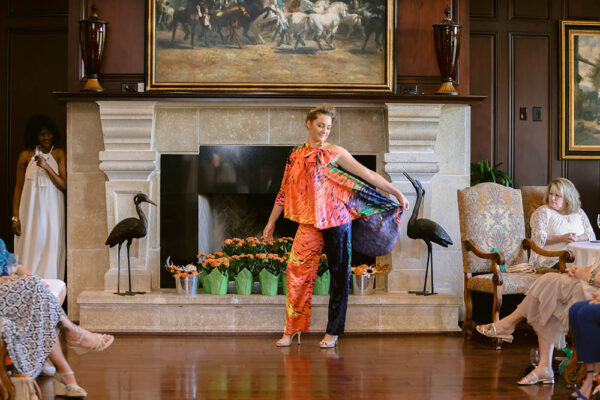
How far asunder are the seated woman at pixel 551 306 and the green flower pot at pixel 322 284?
1.89m

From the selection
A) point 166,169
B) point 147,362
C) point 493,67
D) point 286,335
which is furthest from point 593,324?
point 493,67

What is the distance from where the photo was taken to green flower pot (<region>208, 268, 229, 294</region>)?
569 centimetres

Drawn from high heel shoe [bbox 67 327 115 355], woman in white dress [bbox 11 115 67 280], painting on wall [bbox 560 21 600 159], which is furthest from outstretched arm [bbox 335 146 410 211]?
painting on wall [bbox 560 21 600 159]

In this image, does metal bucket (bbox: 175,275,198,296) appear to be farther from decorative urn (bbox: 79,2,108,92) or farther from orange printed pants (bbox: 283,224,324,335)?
decorative urn (bbox: 79,2,108,92)

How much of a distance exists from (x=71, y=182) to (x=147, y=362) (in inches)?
80.3

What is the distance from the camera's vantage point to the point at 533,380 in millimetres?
4027

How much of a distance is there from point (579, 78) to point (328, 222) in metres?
3.62

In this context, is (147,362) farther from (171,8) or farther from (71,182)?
(171,8)

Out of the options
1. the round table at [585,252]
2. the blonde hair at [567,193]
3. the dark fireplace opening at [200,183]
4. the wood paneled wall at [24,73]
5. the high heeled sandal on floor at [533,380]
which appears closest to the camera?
the high heeled sandal on floor at [533,380]

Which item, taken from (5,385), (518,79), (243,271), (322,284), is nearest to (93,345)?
(5,385)

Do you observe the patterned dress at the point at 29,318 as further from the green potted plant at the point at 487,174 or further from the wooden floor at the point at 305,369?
the green potted plant at the point at 487,174

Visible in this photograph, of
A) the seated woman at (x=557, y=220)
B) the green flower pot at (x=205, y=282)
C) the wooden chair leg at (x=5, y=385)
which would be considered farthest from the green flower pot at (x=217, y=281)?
the wooden chair leg at (x=5, y=385)

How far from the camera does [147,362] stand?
4.55 meters

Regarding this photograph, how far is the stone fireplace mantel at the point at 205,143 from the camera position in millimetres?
5855
